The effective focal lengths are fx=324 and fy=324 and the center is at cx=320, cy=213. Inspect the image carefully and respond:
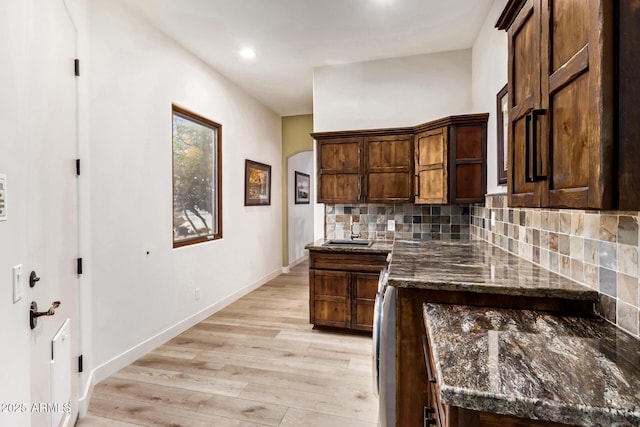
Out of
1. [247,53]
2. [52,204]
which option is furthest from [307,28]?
[52,204]

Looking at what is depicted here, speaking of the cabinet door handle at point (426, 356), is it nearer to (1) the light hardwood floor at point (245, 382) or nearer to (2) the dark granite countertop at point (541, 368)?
(2) the dark granite countertop at point (541, 368)

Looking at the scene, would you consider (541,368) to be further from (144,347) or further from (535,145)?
(144,347)

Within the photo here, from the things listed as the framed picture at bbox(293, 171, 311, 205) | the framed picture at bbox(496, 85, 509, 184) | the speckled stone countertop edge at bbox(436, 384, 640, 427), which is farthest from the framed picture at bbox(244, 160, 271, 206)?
the speckled stone countertop edge at bbox(436, 384, 640, 427)

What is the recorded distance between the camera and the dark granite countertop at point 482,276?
1.30 m

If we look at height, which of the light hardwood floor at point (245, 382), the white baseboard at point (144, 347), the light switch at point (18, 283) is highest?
the light switch at point (18, 283)

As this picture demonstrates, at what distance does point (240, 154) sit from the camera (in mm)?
4566

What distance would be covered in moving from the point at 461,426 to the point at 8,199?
155 centimetres

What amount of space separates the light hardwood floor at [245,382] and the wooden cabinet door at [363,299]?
174 mm

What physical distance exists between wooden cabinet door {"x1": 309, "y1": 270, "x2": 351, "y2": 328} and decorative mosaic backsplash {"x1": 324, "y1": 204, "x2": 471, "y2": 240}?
→ 0.68 m

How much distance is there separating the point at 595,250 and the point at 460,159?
1.87 meters

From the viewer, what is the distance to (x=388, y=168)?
347 cm

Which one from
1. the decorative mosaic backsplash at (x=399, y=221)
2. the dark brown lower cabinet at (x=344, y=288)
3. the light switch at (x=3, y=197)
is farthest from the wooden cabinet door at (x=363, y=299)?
the light switch at (x=3, y=197)

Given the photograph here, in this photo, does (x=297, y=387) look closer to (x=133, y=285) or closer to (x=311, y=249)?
(x=311, y=249)

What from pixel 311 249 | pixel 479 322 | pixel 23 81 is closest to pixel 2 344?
pixel 23 81
